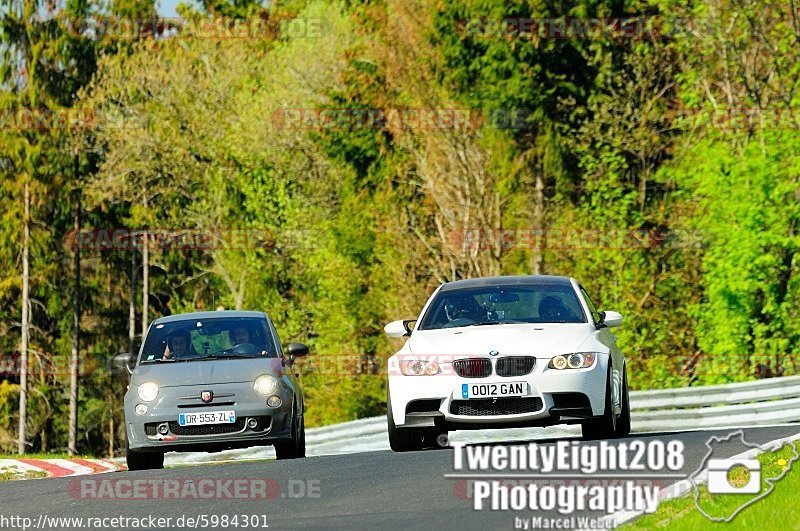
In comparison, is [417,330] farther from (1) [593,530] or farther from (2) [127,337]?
(2) [127,337]

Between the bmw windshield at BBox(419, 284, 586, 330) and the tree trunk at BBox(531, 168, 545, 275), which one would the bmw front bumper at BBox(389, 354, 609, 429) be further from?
the tree trunk at BBox(531, 168, 545, 275)

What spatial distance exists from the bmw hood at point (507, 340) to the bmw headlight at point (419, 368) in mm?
111

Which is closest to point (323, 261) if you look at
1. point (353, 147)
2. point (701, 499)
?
point (353, 147)

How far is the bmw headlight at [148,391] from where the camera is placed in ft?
58.0

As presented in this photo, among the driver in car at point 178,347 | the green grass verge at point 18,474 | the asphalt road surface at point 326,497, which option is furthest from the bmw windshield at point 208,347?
the asphalt road surface at point 326,497

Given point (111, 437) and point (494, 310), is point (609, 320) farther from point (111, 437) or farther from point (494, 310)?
point (111, 437)

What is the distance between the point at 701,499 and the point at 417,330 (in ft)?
19.3

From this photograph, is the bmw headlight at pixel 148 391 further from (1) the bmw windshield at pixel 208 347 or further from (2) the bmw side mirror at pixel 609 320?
(2) the bmw side mirror at pixel 609 320

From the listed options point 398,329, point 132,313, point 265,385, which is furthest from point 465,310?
point 132,313

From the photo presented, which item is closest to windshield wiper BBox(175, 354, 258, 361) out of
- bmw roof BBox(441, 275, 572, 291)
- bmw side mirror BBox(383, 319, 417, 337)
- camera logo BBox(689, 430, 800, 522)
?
bmw side mirror BBox(383, 319, 417, 337)

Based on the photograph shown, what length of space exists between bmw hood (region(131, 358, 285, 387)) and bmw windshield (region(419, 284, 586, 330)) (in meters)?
1.87

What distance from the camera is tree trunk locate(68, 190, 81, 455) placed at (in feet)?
206

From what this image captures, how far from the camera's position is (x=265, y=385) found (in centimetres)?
1780

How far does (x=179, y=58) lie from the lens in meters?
60.8
